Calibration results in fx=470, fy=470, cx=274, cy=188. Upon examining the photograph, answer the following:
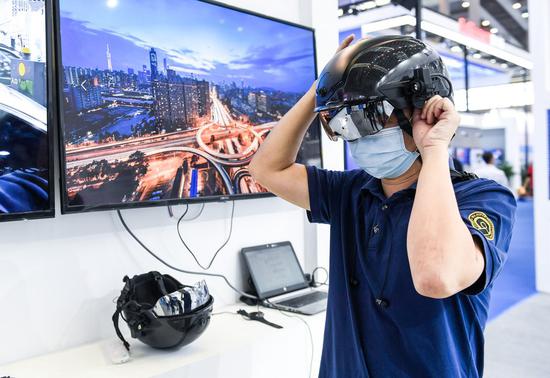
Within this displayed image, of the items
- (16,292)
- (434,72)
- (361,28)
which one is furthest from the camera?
(361,28)

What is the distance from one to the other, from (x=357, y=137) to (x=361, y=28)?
302 centimetres

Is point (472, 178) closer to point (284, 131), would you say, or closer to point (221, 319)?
point (284, 131)

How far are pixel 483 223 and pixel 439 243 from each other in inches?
5.3

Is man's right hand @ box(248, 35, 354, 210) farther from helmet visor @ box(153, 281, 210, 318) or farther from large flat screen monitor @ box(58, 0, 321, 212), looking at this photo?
large flat screen monitor @ box(58, 0, 321, 212)

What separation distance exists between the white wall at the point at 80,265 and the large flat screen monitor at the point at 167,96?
0.14 m

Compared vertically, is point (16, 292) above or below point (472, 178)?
below

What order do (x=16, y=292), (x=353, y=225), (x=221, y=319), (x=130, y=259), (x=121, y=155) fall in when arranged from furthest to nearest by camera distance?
(x=221, y=319) → (x=130, y=259) → (x=121, y=155) → (x=16, y=292) → (x=353, y=225)

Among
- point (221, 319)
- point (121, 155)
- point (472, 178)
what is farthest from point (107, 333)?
point (472, 178)

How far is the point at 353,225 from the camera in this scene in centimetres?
126

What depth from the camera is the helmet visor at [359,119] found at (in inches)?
41.0

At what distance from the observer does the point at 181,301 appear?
1.61m

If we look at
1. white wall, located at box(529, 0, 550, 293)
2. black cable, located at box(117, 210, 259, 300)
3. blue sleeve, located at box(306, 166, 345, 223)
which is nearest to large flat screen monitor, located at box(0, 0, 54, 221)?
black cable, located at box(117, 210, 259, 300)

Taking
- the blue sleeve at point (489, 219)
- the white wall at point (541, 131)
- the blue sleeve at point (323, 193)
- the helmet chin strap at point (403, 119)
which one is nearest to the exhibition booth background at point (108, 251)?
the blue sleeve at point (323, 193)

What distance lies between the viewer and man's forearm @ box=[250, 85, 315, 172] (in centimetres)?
132
